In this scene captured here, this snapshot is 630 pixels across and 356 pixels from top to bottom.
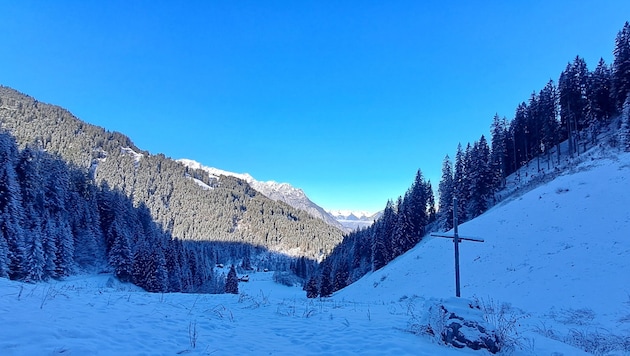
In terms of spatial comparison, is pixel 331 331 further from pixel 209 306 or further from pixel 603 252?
pixel 603 252

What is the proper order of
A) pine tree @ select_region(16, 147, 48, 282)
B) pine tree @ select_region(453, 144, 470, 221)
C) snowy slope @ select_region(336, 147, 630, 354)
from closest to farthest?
snowy slope @ select_region(336, 147, 630, 354) → pine tree @ select_region(16, 147, 48, 282) → pine tree @ select_region(453, 144, 470, 221)

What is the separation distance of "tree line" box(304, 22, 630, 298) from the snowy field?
19880 mm

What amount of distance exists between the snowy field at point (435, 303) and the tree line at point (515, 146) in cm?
1988

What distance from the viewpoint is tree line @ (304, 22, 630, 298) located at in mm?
50219

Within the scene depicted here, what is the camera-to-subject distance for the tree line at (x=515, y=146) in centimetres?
5022

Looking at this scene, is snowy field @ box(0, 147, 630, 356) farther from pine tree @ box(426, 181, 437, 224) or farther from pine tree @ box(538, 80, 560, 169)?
pine tree @ box(426, 181, 437, 224)

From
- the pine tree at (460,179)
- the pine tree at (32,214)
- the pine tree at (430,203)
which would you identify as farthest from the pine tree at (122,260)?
the pine tree at (430,203)

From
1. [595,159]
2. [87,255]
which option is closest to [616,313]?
[595,159]

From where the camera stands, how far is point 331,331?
898cm

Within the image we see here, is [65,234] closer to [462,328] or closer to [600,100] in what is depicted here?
[462,328]

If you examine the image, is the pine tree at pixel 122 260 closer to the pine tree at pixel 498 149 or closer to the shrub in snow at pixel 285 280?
the pine tree at pixel 498 149

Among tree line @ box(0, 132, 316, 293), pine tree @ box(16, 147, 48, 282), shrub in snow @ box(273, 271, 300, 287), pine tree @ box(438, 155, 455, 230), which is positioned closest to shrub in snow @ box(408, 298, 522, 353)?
tree line @ box(0, 132, 316, 293)

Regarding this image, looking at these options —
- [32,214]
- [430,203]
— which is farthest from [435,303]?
[430,203]

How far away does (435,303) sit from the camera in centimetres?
945
